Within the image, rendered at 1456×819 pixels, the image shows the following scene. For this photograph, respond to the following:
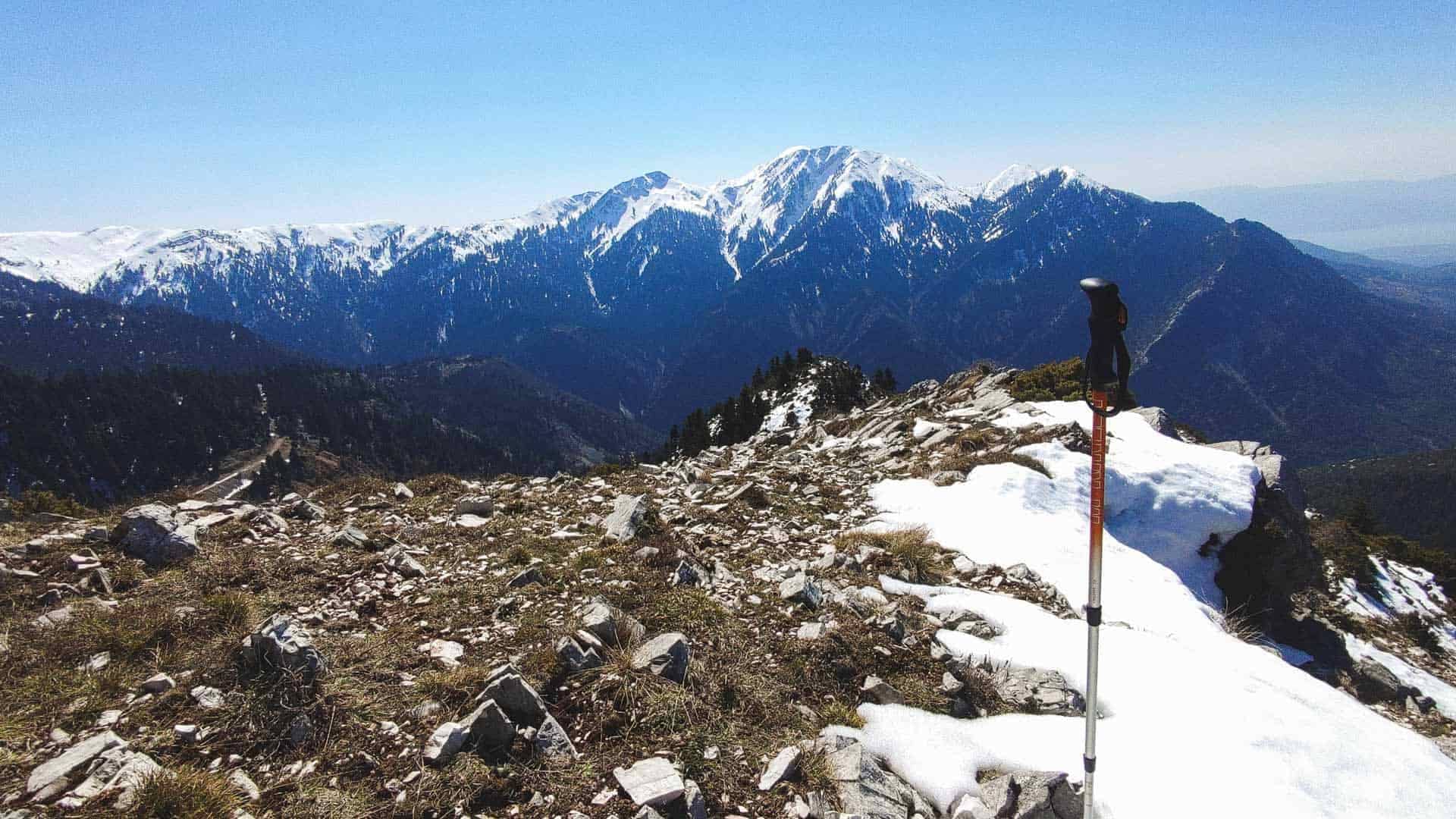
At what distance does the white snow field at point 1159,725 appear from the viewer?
534cm

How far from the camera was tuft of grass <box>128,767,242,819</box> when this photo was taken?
3.83 meters

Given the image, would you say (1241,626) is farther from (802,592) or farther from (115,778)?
(115,778)

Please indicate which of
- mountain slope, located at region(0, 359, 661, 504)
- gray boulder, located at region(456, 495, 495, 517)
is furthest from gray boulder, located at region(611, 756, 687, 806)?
mountain slope, located at region(0, 359, 661, 504)

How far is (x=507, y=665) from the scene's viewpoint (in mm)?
5562

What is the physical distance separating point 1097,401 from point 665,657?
14.9 feet

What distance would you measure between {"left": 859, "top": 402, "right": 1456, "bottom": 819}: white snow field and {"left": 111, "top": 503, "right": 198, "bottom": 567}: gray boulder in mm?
8813

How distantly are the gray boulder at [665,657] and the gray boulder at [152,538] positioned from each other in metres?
6.46

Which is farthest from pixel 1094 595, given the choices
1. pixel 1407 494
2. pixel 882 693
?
pixel 1407 494

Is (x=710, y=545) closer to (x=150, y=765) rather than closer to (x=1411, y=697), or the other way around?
(x=150, y=765)

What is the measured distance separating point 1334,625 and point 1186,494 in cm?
719

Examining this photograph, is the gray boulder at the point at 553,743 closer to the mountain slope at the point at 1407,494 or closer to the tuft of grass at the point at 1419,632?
the tuft of grass at the point at 1419,632

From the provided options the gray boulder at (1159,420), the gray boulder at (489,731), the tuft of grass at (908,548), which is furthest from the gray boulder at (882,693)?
the gray boulder at (1159,420)

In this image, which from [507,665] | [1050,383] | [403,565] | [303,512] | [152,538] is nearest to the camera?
[507,665]

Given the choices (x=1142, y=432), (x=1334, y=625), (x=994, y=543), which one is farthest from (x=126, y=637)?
(x=1334, y=625)
